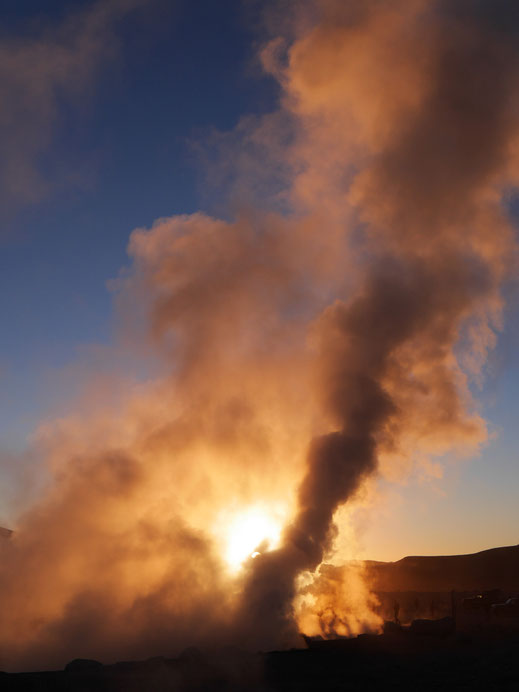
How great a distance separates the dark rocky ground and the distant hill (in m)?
50.5

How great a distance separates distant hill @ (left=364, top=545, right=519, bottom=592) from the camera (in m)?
80.6

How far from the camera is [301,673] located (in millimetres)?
24719

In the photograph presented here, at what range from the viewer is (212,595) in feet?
116

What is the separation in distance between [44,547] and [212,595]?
13.0 m

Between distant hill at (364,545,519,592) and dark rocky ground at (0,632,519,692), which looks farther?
distant hill at (364,545,519,592)

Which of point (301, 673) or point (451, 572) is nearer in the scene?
point (301, 673)

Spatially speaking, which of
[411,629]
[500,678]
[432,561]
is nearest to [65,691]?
[500,678]

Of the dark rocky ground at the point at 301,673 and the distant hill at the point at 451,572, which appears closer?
the dark rocky ground at the point at 301,673

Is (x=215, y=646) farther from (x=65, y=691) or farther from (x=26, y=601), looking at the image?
(x=26, y=601)

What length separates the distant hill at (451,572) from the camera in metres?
80.6

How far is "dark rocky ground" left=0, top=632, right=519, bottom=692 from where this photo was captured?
74.0 feet

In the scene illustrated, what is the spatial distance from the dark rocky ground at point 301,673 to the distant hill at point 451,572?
5047cm

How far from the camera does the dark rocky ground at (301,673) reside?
888 inches

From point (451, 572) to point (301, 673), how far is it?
7482 cm
